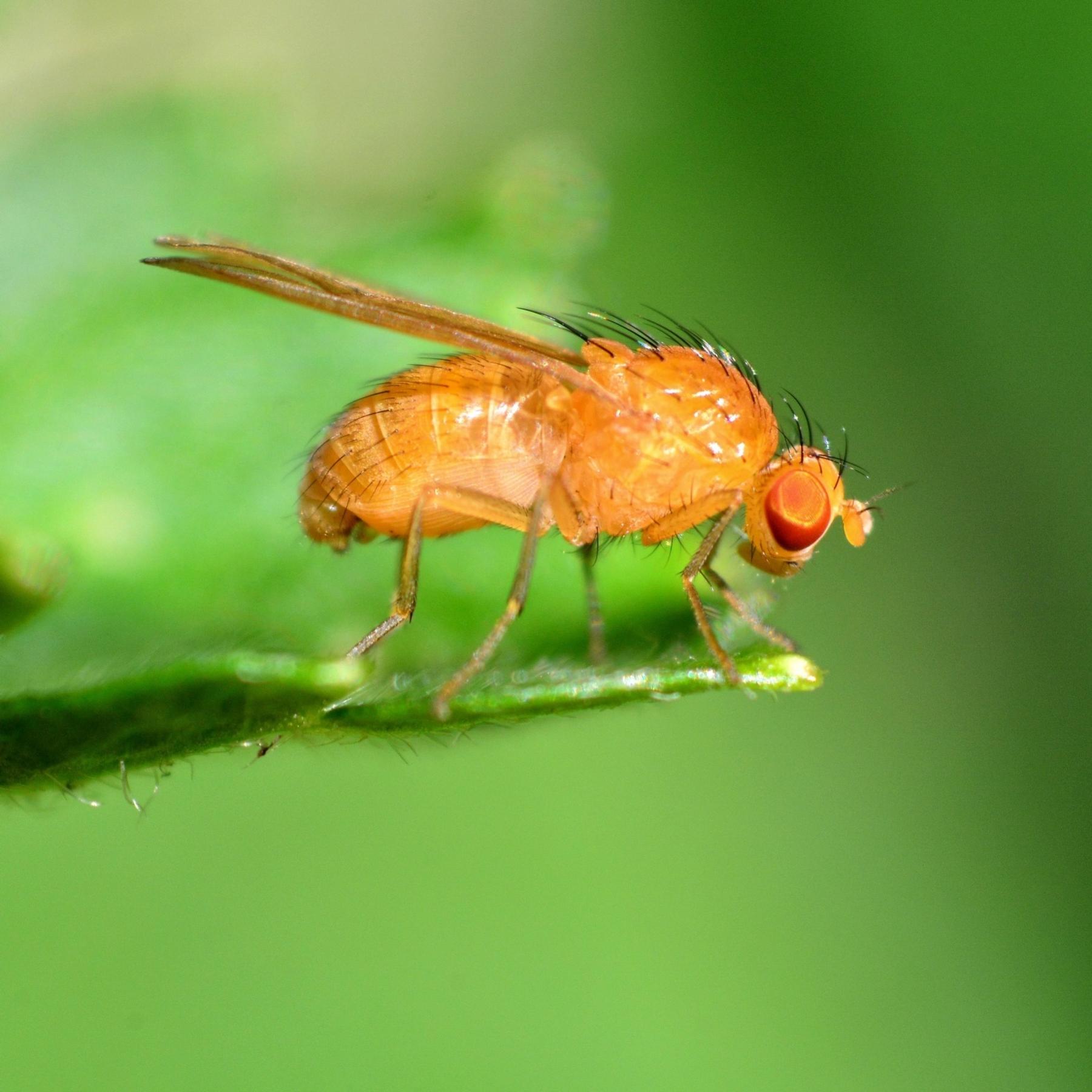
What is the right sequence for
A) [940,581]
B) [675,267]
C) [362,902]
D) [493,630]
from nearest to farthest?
1. [493,630]
2. [362,902]
3. [940,581]
4. [675,267]

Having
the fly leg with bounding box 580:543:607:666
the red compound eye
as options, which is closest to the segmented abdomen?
the fly leg with bounding box 580:543:607:666

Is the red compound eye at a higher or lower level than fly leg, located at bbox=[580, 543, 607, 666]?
higher

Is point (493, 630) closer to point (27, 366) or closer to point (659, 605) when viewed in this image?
point (659, 605)

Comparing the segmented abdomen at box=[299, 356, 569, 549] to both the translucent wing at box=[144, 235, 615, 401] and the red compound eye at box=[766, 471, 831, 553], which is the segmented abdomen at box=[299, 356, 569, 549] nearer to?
the translucent wing at box=[144, 235, 615, 401]

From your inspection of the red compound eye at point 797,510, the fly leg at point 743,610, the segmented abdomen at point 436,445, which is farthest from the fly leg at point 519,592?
the red compound eye at point 797,510

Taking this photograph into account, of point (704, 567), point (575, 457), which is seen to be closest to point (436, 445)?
point (575, 457)

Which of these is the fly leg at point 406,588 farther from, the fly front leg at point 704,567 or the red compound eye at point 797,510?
the red compound eye at point 797,510

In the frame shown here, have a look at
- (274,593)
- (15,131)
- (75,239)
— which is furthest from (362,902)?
(15,131)
